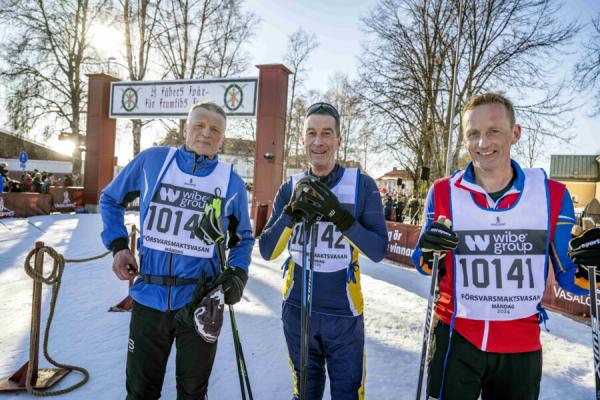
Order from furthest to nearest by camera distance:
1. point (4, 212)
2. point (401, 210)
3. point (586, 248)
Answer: point (401, 210) → point (4, 212) → point (586, 248)

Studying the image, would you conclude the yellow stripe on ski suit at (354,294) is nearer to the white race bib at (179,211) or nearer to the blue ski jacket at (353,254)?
the blue ski jacket at (353,254)

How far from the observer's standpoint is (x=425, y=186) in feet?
63.8

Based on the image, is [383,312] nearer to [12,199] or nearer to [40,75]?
[12,199]

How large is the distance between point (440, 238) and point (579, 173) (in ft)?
152

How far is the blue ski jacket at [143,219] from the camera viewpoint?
2215 mm

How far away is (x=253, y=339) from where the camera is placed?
4258mm

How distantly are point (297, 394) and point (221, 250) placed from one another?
3.29 ft

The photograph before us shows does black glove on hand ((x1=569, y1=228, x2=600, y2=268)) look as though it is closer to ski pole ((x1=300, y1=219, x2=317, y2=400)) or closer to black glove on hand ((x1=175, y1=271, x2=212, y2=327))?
ski pole ((x1=300, y1=219, x2=317, y2=400))

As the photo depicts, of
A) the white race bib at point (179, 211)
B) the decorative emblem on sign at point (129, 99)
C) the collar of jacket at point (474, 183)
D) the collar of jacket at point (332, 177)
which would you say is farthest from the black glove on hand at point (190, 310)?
the decorative emblem on sign at point (129, 99)

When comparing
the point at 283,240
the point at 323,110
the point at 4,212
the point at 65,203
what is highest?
the point at 323,110

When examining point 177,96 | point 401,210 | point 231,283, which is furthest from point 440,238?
point 401,210

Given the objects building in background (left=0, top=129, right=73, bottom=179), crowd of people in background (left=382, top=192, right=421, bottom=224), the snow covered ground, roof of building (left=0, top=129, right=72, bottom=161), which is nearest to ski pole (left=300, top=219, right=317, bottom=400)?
the snow covered ground

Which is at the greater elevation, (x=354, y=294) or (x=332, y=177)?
(x=332, y=177)

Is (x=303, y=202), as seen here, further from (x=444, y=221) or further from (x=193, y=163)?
(x=193, y=163)
